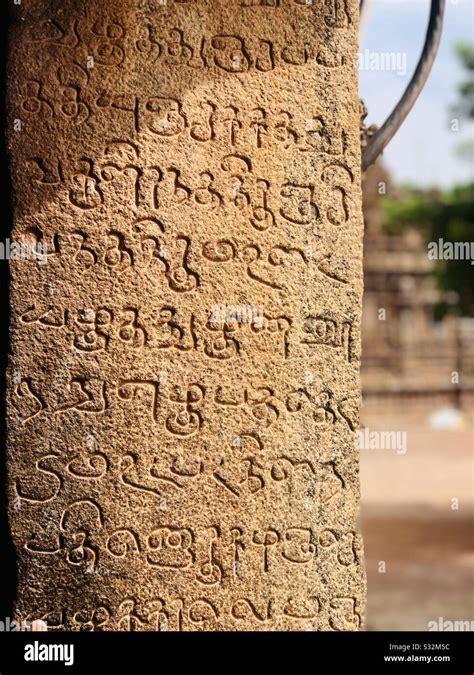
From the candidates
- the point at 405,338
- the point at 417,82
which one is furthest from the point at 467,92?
the point at 405,338

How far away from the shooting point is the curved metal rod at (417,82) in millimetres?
3291

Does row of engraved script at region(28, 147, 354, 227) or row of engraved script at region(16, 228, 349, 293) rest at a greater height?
row of engraved script at region(28, 147, 354, 227)

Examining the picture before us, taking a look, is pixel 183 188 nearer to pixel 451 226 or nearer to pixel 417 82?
pixel 417 82

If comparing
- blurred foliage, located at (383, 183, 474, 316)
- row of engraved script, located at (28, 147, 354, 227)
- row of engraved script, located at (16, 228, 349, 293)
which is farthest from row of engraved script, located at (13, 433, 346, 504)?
blurred foliage, located at (383, 183, 474, 316)

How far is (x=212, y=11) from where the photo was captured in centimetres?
299

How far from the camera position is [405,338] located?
26641mm

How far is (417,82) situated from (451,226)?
7.59 m

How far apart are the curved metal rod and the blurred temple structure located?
1897 cm

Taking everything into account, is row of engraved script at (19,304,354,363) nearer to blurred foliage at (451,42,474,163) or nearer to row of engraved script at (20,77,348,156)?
row of engraved script at (20,77,348,156)

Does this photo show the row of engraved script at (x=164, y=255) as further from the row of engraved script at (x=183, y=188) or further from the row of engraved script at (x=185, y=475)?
the row of engraved script at (x=185, y=475)

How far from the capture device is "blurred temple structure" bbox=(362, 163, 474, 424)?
23453 millimetres

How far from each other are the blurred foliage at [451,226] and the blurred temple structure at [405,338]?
34.2ft

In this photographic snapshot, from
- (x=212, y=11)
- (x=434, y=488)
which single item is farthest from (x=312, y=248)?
(x=434, y=488)

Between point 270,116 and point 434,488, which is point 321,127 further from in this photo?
point 434,488
